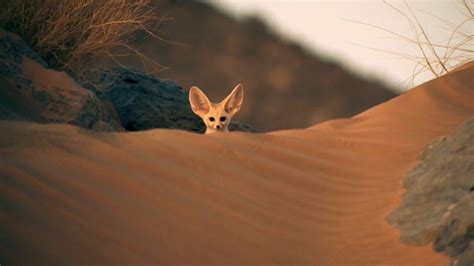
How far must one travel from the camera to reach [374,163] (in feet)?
17.8

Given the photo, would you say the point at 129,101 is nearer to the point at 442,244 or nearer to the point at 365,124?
the point at 365,124

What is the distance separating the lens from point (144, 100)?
9.59 m

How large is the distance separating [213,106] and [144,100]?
3.02ft

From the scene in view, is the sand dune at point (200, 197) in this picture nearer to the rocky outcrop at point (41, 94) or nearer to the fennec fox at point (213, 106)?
the rocky outcrop at point (41, 94)

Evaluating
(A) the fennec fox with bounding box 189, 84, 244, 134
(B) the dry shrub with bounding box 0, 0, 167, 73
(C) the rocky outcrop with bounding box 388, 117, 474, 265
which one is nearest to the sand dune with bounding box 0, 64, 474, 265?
(C) the rocky outcrop with bounding box 388, 117, 474, 265

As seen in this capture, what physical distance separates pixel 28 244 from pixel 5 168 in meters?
0.63

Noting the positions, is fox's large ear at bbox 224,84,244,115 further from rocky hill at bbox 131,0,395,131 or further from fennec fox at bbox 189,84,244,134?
rocky hill at bbox 131,0,395,131

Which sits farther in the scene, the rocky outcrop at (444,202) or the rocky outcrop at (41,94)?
the rocky outcrop at (41,94)

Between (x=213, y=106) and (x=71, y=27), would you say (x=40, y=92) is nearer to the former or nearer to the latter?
(x=71, y=27)

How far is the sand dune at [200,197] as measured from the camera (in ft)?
13.0

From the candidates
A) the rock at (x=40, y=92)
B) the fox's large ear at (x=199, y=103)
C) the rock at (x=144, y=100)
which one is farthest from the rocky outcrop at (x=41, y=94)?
the fox's large ear at (x=199, y=103)

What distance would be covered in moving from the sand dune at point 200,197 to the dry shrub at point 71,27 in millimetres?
2627

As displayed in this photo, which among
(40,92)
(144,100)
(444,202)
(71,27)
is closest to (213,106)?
(144,100)

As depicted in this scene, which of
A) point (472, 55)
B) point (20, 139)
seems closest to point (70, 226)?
point (20, 139)
